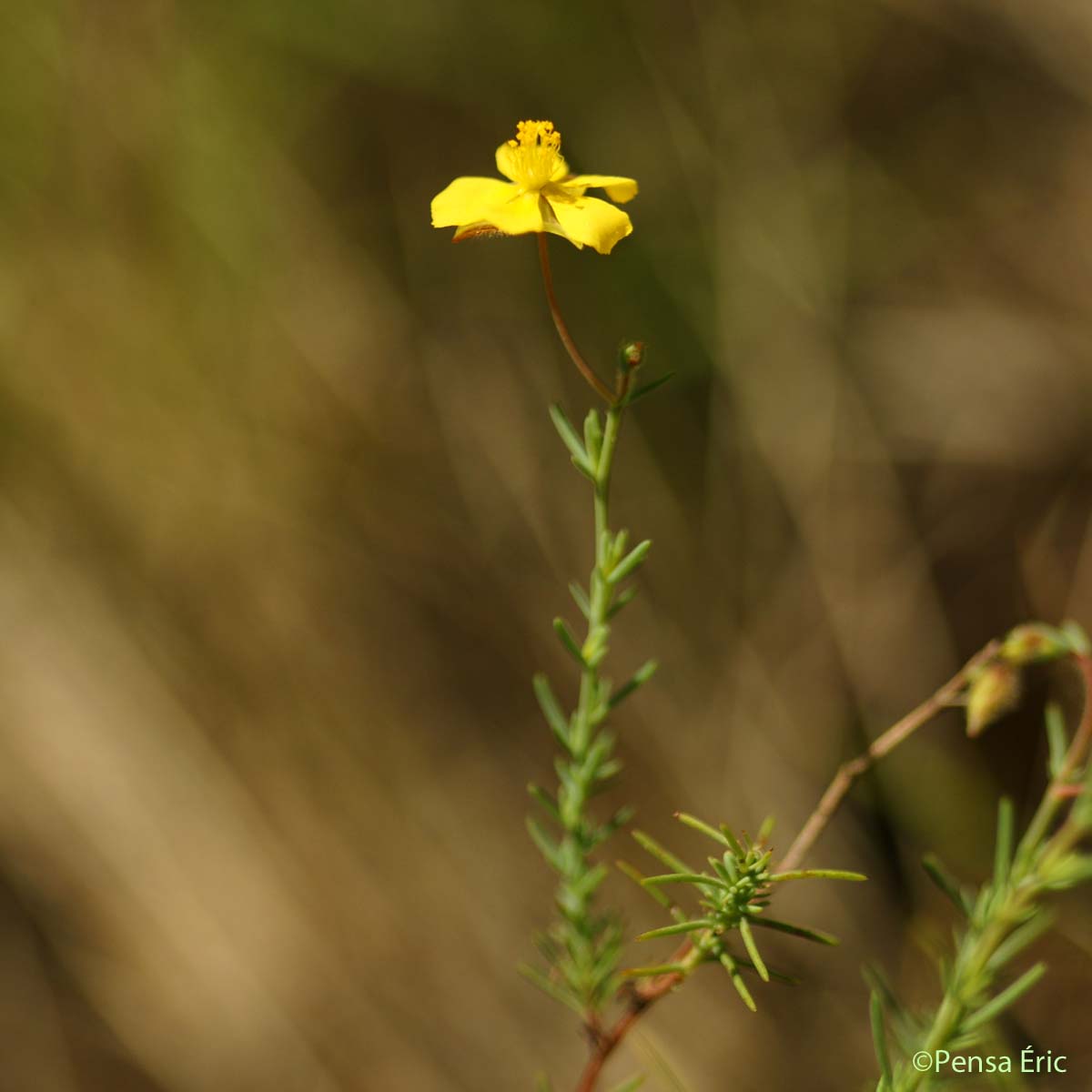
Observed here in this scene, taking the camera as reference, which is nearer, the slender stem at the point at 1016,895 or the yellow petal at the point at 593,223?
the slender stem at the point at 1016,895

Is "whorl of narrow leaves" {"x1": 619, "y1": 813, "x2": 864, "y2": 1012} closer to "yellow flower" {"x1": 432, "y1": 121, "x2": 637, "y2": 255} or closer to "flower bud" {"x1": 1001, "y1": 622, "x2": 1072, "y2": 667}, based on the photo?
"flower bud" {"x1": 1001, "y1": 622, "x2": 1072, "y2": 667}

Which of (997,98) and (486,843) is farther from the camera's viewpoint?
(486,843)

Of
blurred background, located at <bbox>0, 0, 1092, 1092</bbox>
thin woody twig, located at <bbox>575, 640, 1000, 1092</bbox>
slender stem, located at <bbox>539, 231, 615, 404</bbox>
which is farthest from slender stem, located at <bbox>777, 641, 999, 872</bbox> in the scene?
blurred background, located at <bbox>0, 0, 1092, 1092</bbox>

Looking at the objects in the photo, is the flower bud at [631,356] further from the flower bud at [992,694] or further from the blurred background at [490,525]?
the blurred background at [490,525]

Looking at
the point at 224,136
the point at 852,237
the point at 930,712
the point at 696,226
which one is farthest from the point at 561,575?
the point at 930,712

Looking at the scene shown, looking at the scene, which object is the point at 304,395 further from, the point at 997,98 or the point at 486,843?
the point at 997,98

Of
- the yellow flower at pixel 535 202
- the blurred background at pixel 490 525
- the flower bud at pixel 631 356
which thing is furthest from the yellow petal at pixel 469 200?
the blurred background at pixel 490 525

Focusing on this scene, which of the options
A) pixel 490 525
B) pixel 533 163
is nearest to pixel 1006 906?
pixel 533 163
